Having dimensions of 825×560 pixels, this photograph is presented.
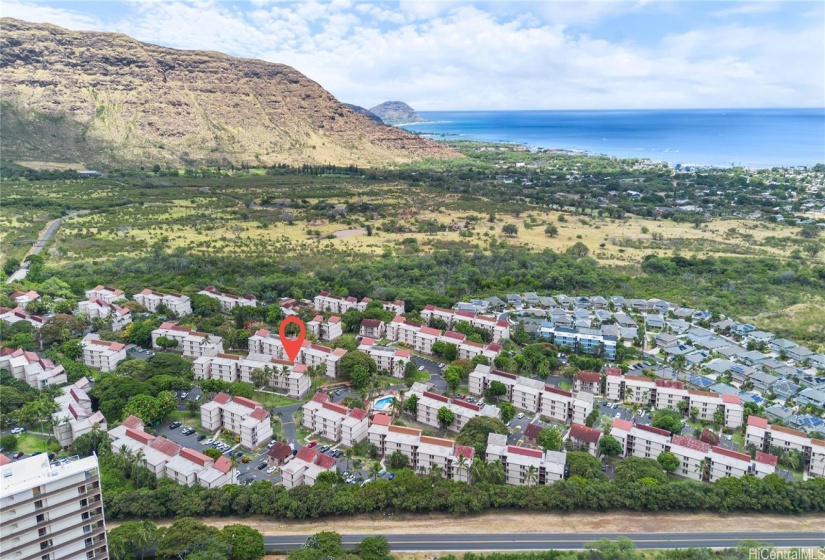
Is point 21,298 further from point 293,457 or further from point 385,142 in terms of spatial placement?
point 385,142

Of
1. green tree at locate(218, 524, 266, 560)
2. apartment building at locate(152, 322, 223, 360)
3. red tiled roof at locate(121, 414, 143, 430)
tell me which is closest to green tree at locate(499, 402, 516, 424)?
green tree at locate(218, 524, 266, 560)

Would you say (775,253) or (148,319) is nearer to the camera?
(148,319)

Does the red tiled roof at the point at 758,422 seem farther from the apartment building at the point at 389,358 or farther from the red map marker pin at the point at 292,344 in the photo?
the red map marker pin at the point at 292,344

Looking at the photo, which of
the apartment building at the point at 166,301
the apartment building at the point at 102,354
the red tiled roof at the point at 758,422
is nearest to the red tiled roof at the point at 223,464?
the apartment building at the point at 102,354

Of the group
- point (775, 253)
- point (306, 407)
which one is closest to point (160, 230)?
point (306, 407)

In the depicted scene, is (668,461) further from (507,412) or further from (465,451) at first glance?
(465,451)

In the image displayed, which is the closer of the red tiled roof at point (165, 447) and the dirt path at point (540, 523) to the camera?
the dirt path at point (540, 523)

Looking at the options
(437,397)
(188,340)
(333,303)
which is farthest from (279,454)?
(333,303)
